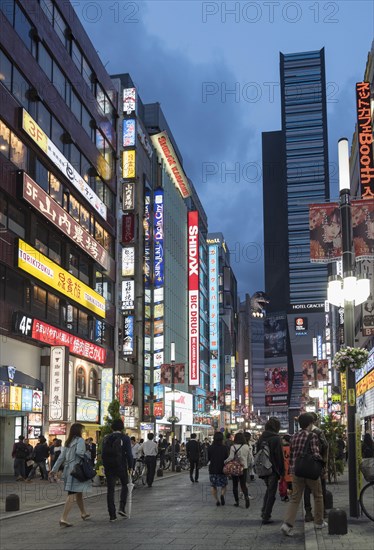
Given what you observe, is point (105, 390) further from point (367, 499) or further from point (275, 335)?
point (275, 335)

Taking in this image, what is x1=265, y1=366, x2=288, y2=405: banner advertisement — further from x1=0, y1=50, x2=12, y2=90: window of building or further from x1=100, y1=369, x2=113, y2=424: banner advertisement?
x1=0, y1=50, x2=12, y2=90: window of building

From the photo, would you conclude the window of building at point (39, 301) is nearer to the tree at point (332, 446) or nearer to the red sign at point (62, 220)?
the red sign at point (62, 220)

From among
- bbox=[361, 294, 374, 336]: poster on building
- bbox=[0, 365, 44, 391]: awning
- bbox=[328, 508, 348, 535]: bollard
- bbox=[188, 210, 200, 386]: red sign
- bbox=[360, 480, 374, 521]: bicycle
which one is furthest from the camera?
bbox=[188, 210, 200, 386]: red sign

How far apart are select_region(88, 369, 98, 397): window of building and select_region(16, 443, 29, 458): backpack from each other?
52.3ft

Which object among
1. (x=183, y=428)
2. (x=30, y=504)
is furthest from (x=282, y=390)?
(x=30, y=504)

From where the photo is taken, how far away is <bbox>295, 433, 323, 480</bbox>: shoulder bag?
38.7 feet

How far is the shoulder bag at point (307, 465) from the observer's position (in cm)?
1180

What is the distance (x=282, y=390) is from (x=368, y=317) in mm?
118991

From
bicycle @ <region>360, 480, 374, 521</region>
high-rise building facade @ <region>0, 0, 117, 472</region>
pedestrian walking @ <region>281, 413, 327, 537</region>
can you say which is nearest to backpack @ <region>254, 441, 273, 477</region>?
bicycle @ <region>360, 480, 374, 521</region>

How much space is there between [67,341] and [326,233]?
25347 mm

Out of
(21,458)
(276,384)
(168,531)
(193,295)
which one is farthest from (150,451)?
(276,384)

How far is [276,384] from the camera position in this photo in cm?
16375

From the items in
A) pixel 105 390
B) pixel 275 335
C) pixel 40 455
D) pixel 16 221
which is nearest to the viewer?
pixel 40 455

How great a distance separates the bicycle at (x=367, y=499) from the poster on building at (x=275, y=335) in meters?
168
